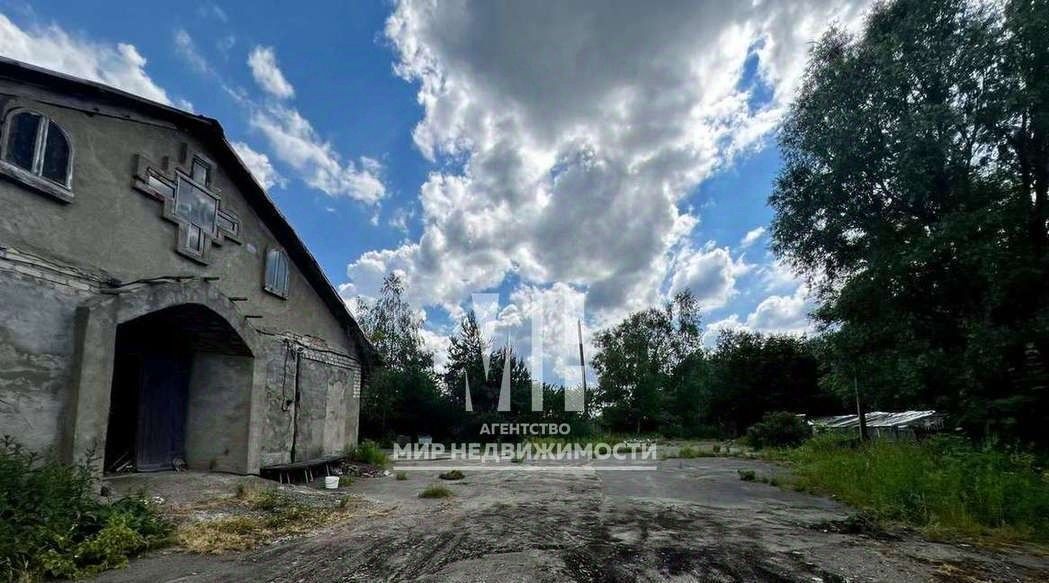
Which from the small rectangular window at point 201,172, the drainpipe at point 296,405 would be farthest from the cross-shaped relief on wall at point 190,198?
the drainpipe at point 296,405

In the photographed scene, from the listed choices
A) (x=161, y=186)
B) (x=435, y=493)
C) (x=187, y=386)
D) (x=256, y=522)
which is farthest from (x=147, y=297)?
(x=435, y=493)

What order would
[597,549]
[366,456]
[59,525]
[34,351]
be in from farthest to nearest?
[366,456], [34,351], [597,549], [59,525]

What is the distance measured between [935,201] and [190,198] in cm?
1580

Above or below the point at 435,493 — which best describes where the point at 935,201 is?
above

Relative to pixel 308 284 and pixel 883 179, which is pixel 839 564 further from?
pixel 308 284

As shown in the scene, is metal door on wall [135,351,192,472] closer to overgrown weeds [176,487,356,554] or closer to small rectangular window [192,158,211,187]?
overgrown weeds [176,487,356,554]

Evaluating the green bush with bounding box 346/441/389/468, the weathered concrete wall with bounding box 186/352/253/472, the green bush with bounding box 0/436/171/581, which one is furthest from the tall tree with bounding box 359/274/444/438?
the green bush with bounding box 0/436/171/581

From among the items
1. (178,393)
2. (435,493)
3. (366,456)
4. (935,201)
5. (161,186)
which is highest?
(935,201)

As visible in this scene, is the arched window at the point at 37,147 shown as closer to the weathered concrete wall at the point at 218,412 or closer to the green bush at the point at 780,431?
→ the weathered concrete wall at the point at 218,412

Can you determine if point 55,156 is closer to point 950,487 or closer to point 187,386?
point 187,386

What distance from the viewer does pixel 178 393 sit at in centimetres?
1003

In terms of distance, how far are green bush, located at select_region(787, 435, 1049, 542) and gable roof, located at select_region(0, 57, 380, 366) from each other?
39.6ft

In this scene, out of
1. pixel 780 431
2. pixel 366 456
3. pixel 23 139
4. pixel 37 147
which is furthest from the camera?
pixel 780 431

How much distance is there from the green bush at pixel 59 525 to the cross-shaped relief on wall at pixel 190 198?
416 cm
